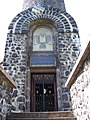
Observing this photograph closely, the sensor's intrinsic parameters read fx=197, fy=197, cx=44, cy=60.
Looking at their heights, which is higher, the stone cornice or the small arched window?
the small arched window

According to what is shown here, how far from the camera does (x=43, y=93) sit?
31.1 feet

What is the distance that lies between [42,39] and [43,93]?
9.21ft

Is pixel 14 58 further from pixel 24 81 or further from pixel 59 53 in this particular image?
pixel 59 53

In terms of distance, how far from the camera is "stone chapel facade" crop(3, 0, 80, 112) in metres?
8.80

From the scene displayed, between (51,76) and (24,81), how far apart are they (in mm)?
1488

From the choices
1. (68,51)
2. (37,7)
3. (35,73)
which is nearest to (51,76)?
(35,73)

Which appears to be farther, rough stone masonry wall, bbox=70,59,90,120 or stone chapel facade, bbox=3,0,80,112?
stone chapel facade, bbox=3,0,80,112

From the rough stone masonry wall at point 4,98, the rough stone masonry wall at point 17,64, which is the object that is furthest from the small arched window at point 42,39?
the rough stone masonry wall at point 4,98

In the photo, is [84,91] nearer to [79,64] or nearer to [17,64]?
[79,64]

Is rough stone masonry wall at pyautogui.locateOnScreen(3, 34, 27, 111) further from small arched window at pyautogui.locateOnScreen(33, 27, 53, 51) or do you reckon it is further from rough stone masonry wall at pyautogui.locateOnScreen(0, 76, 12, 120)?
rough stone masonry wall at pyautogui.locateOnScreen(0, 76, 12, 120)

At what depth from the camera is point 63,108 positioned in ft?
27.3

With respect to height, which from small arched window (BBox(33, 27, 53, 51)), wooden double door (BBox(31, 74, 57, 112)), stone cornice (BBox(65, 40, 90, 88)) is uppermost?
small arched window (BBox(33, 27, 53, 51))

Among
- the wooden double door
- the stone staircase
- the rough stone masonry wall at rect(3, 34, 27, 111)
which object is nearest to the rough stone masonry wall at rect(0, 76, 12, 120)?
the stone staircase

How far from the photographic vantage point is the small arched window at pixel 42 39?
10.1 metres
